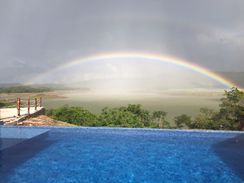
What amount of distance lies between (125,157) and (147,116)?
8.09m

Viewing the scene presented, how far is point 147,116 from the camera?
51.6 feet

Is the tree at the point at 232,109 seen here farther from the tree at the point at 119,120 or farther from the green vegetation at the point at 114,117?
the tree at the point at 119,120

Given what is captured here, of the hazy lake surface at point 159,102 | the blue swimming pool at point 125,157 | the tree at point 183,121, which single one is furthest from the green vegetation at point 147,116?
the blue swimming pool at point 125,157

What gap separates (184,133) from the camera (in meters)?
10.2

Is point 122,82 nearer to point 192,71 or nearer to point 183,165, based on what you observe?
point 192,71

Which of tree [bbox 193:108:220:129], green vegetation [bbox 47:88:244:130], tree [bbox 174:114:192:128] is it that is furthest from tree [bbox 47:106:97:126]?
tree [bbox 174:114:192:128]

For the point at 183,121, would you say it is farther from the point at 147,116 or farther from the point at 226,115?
the point at 226,115

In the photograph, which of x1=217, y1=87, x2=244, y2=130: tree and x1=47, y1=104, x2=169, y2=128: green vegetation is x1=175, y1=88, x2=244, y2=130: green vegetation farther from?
x1=47, y1=104, x2=169, y2=128: green vegetation

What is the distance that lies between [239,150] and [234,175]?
272 cm

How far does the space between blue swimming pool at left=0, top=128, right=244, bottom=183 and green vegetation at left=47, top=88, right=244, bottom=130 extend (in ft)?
8.17

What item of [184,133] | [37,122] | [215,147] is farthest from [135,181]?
[37,122]

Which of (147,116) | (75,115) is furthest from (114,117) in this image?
(147,116)

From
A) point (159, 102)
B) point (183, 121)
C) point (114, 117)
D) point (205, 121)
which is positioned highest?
point (159, 102)

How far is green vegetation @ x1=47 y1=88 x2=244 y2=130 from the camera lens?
13.1 meters
